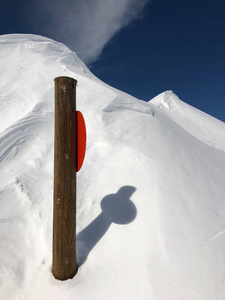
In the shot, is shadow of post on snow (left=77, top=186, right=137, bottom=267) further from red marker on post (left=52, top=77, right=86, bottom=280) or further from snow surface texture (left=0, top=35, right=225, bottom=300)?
red marker on post (left=52, top=77, right=86, bottom=280)

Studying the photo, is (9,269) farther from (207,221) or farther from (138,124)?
(138,124)

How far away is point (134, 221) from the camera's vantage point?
82.9 inches

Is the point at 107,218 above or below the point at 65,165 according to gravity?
below

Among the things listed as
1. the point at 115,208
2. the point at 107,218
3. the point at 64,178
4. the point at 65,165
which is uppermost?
the point at 65,165

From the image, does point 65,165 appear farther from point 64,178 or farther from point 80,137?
point 80,137

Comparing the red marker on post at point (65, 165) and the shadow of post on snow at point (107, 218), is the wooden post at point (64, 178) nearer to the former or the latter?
the red marker on post at point (65, 165)

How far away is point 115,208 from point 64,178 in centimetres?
94

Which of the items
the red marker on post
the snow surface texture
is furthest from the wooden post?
the snow surface texture

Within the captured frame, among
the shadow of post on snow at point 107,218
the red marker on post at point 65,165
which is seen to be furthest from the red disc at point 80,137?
the shadow of post on snow at point 107,218

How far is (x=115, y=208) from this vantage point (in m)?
2.26

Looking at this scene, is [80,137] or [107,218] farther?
[107,218]

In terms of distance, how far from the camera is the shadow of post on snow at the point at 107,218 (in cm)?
194

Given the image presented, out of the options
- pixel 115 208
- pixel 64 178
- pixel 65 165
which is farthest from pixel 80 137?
pixel 115 208

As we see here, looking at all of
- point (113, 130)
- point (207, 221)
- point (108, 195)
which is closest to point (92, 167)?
point (108, 195)
